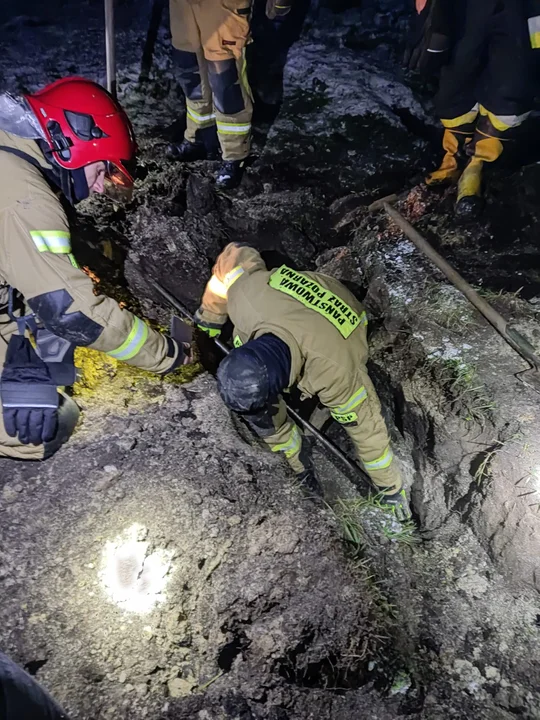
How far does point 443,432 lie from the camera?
3150 millimetres

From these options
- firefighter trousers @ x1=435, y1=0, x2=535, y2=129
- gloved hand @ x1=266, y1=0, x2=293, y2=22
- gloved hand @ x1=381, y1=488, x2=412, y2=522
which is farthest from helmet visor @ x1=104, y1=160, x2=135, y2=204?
gloved hand @ x1=266, y1=0, x2=293, y2=22

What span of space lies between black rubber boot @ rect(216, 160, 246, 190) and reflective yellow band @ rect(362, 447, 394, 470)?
307cm

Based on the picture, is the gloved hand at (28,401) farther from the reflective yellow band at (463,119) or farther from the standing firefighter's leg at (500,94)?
the reflective yellow band at (463,119)

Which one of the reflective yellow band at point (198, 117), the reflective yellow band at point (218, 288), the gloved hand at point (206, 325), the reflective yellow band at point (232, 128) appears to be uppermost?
the reflective yellow band at point (232, 128)

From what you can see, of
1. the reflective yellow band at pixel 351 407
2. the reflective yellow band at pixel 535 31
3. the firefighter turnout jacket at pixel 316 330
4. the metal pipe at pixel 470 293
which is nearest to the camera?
the firefighter turnout jacket at pixel 316 330

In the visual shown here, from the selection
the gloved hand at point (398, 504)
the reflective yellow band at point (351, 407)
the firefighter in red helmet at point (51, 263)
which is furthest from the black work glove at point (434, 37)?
the gloved hand at point (398, 504)

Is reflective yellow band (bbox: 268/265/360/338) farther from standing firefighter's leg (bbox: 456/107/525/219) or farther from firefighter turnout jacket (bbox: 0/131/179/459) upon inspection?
standing firefighter's leg (bbox: 456/107/525/219)

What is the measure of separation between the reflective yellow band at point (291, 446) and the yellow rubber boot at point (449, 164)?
2.84 meters

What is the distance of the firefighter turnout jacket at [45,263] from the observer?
235cm

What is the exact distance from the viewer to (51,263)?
94.6 inches

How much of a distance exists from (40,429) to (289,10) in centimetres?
547

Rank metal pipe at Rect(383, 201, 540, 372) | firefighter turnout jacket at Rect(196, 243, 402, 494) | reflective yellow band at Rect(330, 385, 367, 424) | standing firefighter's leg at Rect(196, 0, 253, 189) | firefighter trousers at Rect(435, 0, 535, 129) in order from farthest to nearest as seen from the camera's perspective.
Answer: standing firefighter's leg at Rect(196, 0, 253, 189) < firefighter trousers at Rect(435, 0, 535, 129) < metal pipe at Rect(383, 201, 540, 372) < reflective yellow band at Rect(330, 385, 367, 424) < firefighter turnout jacket at Rect(196, 243, 402, 494)

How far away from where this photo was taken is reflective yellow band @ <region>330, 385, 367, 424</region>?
280 cm

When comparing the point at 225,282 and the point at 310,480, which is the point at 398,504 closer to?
the point at 310,480
